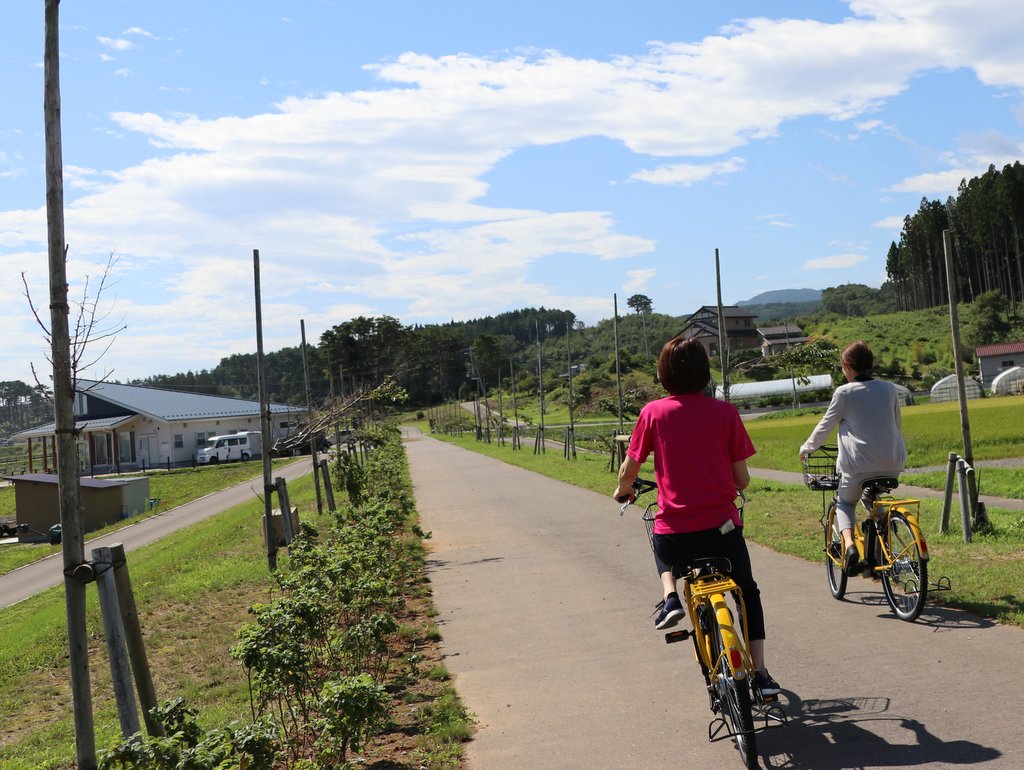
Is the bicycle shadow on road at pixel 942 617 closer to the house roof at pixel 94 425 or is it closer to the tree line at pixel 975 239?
the house roof at pixel 94 425

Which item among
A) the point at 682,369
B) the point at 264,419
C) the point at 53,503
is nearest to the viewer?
the point at 682,369

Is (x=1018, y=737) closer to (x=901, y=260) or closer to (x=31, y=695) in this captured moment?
(x=31, y=695)

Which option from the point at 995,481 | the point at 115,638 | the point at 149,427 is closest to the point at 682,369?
the point at 115,638

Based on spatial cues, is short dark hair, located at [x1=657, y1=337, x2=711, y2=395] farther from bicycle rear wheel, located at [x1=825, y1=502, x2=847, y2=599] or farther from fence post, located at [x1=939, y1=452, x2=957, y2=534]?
fence post, located at [x1=939, y1=452, x2=957, y2=534]

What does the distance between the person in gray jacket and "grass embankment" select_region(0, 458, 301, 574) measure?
2340 cm

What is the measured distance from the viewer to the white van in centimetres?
6297

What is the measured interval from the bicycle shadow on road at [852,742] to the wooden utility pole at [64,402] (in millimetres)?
3017

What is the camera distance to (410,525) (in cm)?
1577

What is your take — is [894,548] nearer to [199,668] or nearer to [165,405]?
[199,668]

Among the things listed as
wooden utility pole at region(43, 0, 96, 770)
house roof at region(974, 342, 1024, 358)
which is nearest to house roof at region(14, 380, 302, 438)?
house roof at region(974, 342, 1024, 358)

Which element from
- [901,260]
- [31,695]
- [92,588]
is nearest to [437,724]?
[31,695]

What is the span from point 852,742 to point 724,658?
78 cm

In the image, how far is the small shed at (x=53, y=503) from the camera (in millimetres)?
33875

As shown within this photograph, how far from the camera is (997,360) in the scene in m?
70.2
